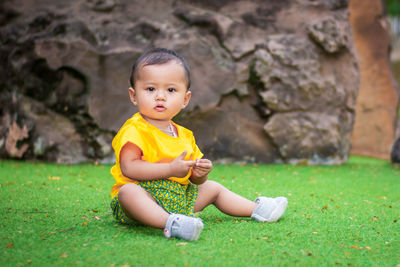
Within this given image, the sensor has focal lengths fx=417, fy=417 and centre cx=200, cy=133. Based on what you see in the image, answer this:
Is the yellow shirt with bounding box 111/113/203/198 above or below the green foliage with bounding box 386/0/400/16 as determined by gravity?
below

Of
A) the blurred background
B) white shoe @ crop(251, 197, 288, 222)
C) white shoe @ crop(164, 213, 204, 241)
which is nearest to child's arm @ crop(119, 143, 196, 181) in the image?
white shoe @ crop(164, 213, 204, 241)

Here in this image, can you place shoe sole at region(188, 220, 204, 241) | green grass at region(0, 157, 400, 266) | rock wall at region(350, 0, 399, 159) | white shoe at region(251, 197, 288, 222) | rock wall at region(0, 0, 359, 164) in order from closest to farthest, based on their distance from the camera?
1. green grass at region(0, 157, 400, 266)
2. shoe sole at region(188, 220, 204, 241)
3. white shoe at region(251, 197, 288, 222)
4. rock wall at region(0, 0, 359, 164)
5. rock wall at region(350, 0, 399, 159)

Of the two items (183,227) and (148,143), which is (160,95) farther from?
(183,227)

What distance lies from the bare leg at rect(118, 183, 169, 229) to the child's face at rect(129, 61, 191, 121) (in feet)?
1.26

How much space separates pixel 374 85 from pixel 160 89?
649cm

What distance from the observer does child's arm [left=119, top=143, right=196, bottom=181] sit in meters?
1.80

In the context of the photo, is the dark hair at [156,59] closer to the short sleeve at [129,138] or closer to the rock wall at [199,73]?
the short sleeve at [129,138]

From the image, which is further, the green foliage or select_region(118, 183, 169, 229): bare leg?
the green foliage

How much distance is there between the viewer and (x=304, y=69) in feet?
15.6

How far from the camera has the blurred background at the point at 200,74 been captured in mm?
4332

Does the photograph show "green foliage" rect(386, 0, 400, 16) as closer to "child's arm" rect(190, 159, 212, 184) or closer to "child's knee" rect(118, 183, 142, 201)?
"child's arm" rect(190, 159, 212, 184)

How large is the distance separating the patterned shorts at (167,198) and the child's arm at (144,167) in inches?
2.8

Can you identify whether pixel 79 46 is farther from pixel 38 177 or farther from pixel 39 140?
pixel 38 177

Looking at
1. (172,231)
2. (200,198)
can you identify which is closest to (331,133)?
(200,198)
